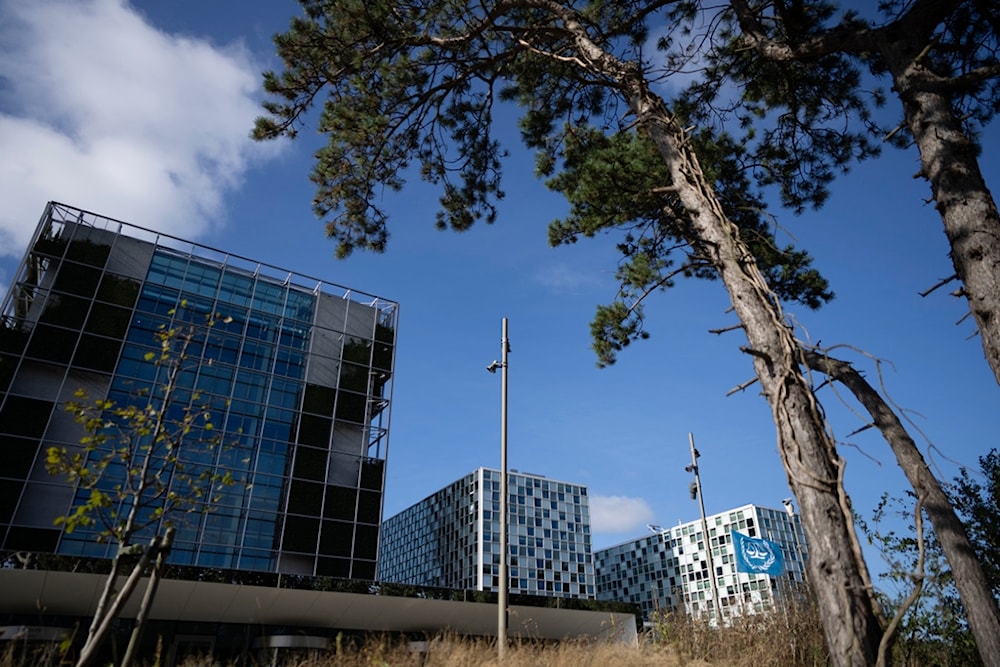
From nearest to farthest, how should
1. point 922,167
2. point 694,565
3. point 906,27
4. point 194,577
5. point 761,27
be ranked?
1. point 922,167
2. point 906,27
3. point 761,27
4. point 194,577
5. point 694,565

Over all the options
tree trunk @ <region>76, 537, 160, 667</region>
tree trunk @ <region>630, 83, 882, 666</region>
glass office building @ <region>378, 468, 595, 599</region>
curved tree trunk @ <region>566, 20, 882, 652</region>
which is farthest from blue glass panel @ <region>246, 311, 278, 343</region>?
glass office building @ <region>378, 468, 595, 599</region>

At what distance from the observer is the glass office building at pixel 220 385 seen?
20.6 meters

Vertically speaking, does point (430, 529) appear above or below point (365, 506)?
above

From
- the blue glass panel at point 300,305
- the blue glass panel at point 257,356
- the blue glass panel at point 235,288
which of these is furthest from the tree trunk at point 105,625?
the blue glass panel at point 300,305

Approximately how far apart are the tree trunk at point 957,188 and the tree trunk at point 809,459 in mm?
1684

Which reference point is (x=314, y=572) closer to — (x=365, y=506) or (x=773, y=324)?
(x=365, y=506)

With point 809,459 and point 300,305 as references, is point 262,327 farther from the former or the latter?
point 809,459

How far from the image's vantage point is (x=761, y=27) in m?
5.13

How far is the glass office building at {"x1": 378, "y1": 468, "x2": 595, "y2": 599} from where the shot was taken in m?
70.2

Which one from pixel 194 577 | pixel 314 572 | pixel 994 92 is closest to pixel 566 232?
pixel 994 92

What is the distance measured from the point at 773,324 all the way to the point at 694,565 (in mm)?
84179

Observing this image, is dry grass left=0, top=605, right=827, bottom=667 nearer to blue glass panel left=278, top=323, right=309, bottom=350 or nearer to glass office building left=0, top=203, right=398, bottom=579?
glass office building left=0, top=203, right=398, bottom=579

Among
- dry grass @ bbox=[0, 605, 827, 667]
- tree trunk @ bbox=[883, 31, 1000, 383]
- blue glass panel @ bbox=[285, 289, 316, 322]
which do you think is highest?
blue glass panel @ bbox=[285, 289, 316, 322]

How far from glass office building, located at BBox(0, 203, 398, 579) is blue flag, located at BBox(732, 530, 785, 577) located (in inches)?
642
